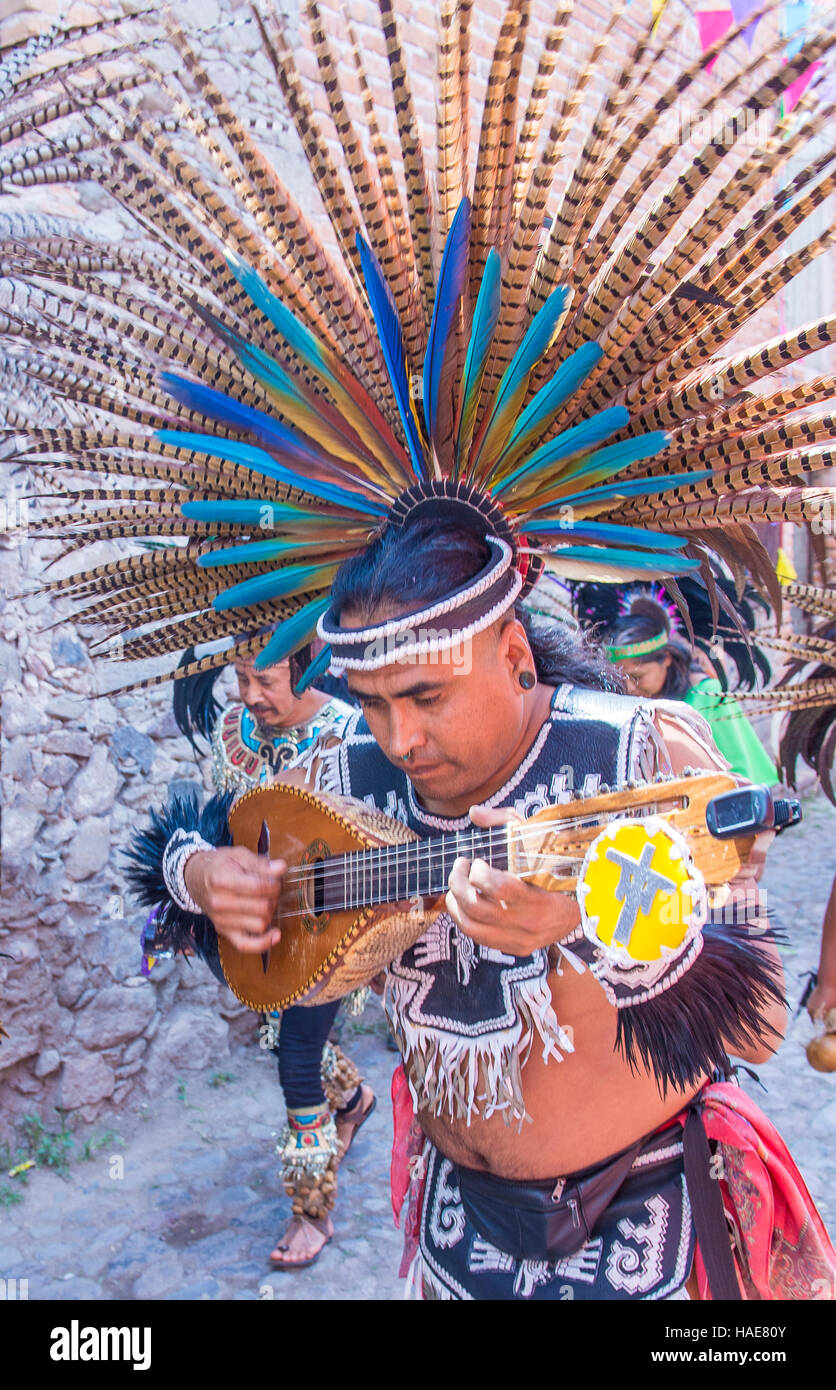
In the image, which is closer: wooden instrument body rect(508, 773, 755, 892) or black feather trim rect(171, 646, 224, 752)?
wooden instrument body rect(508, 773, 755, 892)

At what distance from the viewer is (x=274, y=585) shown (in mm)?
1882

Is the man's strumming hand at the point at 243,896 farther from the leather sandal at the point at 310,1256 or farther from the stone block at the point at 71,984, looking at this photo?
the stone block at the point at 71,984

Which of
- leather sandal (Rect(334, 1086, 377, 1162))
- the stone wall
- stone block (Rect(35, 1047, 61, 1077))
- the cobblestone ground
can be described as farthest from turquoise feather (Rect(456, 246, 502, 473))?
stone block (Rect(35, 1047, 61, 1077))

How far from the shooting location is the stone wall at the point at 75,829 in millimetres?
4246

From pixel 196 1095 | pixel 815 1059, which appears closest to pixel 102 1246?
pixel 196 1095

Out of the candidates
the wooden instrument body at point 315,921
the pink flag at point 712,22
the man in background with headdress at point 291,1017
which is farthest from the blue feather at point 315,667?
the pink flag at point 712,22

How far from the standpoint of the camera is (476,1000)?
1794mm

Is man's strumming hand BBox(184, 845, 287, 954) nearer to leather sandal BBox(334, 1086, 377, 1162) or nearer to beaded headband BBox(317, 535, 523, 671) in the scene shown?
beaded headband BBox(317, 535, 523, 671)

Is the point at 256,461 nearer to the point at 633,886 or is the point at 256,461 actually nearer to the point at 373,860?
the point at 373,860

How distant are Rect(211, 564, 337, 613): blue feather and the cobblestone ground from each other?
8.51 feet

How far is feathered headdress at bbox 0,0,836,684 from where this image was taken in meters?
1.51

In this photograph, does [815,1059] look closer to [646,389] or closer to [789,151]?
[646,389]

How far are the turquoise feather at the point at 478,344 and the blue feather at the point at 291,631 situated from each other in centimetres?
37

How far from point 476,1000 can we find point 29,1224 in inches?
115
